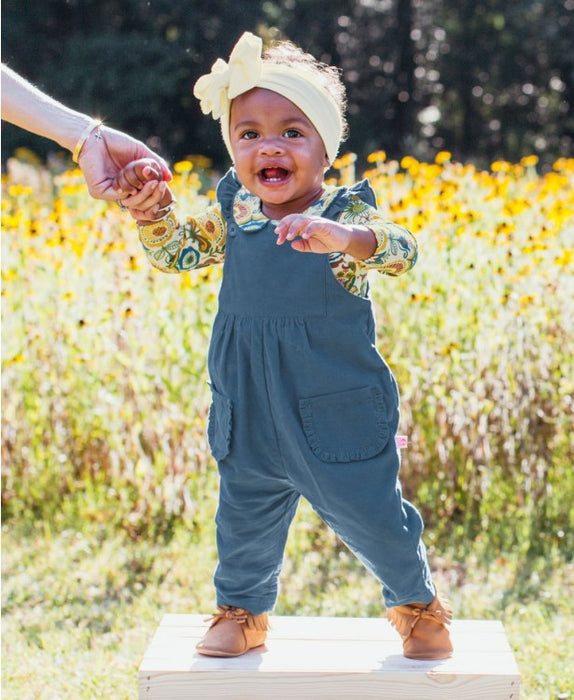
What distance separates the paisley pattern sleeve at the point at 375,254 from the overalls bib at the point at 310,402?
22 millimetres

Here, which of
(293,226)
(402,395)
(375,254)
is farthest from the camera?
(402,395)

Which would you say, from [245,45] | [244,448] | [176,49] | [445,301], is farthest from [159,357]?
[176,49]

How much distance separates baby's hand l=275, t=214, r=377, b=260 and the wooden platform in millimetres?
926

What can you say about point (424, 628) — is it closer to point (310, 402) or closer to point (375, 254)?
point (310, 402)

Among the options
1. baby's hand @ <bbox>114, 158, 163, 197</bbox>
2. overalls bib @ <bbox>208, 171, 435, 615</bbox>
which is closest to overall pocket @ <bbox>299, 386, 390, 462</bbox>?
overalls bib @ <bbox>208, 171, 435, 615</bbox>

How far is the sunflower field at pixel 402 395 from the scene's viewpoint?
11.3ft

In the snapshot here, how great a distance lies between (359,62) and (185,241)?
56.0 ft

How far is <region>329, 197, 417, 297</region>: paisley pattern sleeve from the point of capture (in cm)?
192

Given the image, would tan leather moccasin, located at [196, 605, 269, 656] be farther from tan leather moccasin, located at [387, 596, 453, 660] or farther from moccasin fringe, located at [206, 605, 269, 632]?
tan leather moccasin, located at [387, 596, 453, 660]

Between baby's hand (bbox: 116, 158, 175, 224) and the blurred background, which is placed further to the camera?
the blurred background

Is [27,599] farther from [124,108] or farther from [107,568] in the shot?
[124,108]

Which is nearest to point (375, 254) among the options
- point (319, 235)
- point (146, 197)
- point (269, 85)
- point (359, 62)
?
point (319, 235)

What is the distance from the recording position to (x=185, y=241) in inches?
85.0

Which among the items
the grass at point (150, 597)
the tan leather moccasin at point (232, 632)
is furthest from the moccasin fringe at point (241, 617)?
the grass at point (150, 597)
